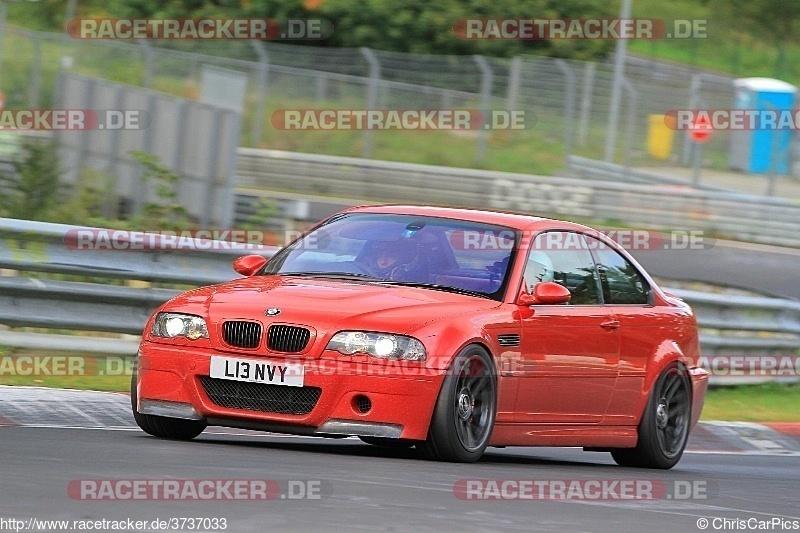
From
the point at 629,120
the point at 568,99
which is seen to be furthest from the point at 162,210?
the point at 629,120

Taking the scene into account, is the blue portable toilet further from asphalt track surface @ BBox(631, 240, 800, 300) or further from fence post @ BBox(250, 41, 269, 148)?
fence post @ BBox(250, 41, 269, 148)

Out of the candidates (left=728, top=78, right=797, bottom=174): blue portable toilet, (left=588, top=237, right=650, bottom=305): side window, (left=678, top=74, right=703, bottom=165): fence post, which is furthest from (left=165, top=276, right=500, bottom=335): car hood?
(left=678, top=74, right=703, bottom=165): fence post

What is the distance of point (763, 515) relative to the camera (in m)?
7.37

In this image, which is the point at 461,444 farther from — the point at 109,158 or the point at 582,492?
the point at 109,158

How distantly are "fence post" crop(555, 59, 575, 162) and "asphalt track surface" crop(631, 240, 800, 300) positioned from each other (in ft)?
14.1

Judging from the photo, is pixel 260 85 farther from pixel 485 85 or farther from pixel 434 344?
pixel 434 344

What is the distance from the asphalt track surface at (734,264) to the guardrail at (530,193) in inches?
25.8

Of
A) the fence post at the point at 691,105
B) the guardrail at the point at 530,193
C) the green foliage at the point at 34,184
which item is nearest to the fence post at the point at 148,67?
the guardrail at the point at 530,193

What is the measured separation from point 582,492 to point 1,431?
115 inches

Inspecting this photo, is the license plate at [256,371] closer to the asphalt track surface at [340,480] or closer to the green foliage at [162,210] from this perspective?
the asphalt track surface at [340,480]

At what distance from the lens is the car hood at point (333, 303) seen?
26.7 feet

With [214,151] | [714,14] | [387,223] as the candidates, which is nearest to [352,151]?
[214,151]

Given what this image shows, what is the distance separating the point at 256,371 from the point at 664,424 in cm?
324

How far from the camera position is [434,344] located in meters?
8.09
